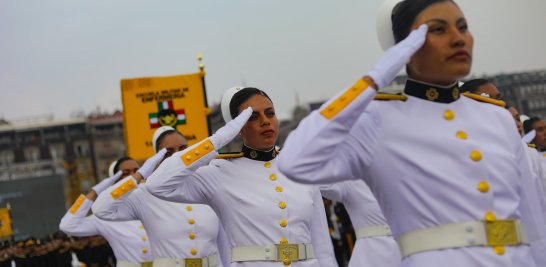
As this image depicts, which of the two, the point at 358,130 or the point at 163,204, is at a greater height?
the point at 358,130

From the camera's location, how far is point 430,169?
2.29 m

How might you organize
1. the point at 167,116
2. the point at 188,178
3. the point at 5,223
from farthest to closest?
the point at 5,223 < the point at 167,116 < the point at 188,178

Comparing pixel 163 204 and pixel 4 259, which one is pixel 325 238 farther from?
pixel 4 259

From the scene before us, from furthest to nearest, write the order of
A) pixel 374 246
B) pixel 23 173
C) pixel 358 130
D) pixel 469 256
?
pixel 23 173 < pixel 374 246 < pixel 358 130 < pixel 469 256

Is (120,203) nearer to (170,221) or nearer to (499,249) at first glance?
(170,221)

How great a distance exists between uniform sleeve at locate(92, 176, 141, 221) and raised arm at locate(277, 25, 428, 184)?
3.67 metres

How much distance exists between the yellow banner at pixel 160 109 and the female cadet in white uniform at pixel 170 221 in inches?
108

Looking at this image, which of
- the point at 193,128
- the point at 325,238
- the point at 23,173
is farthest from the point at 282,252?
the point at 23,173

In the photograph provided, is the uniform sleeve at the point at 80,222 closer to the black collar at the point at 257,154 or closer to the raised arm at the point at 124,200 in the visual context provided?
the raised arm at the point at 124,200

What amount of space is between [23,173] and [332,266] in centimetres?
7119

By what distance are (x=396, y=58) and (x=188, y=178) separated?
223cm

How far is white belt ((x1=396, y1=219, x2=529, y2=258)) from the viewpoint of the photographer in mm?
2229

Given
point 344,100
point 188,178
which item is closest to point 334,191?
point 188,178

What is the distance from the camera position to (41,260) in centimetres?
1881
